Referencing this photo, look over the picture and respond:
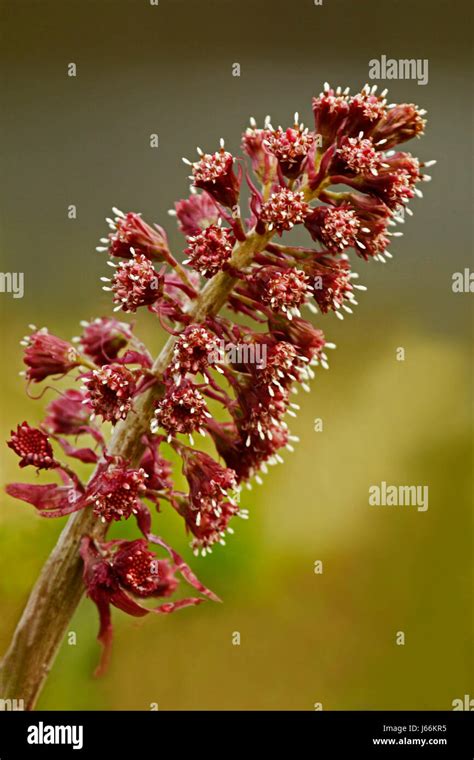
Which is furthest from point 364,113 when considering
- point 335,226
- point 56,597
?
point 56,597

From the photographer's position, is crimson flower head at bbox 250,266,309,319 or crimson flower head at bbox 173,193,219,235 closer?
crimson flower head at bbox 250,266,309,319

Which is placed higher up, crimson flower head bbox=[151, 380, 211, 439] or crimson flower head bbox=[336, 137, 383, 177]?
crimson flower head bbox=[336, 137, 383, 177]

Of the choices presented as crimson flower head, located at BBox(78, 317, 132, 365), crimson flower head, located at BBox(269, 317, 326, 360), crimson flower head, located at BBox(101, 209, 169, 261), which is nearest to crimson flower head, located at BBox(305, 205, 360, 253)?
crimson flower head, located at BBox(269, 317, 326, 360)

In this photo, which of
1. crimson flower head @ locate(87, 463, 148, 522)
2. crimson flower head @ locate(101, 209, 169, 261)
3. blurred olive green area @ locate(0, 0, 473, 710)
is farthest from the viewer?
blurred olive green area @ locate(0, 0, 473, 710)

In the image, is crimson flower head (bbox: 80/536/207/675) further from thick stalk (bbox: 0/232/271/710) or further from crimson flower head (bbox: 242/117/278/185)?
crimson flower head (bbox: 242/117/278/185)

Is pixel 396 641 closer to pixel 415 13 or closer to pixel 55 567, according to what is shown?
pixel 55 567

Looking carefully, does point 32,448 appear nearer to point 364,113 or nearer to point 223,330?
point 223,330

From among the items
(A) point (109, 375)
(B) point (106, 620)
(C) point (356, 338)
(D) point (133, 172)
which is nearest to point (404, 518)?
(C) point (356, 338)
